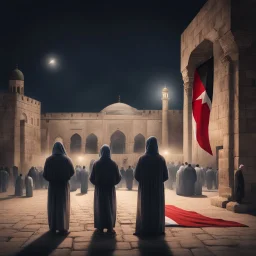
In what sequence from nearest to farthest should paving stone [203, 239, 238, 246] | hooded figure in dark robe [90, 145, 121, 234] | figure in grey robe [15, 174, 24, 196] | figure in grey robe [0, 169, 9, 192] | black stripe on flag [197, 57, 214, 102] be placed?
paving stone [203, 239, 238, 246], hooded figure in dark robe [90, 145, 121, 234], black stripe on flag [197, 57, 214, 102], figure in grey robe [15, 174, 24, 196], figure in grey robe [0, 169, 9, 192]

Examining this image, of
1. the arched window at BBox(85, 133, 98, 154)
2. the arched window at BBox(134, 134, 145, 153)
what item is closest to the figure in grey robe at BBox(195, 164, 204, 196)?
the arched window at BBox(134, 134, 145, 153)

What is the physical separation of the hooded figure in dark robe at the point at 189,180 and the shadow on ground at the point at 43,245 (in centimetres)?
716

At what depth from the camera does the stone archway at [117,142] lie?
117 feet

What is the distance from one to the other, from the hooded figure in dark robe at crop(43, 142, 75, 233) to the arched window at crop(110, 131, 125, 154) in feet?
97.5

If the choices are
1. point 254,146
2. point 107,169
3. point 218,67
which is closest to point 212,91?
point 218,67

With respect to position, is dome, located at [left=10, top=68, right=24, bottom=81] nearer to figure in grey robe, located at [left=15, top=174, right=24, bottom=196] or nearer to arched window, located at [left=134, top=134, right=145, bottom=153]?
arched window, located at [left=134, top=134, right=145, bottom=153]

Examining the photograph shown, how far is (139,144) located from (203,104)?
85.0ft

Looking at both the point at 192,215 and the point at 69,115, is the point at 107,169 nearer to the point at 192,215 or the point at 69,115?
the point at 192,215

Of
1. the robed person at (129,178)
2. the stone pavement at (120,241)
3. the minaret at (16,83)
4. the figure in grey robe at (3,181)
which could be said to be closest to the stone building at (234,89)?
the stone pavement at (120,241)

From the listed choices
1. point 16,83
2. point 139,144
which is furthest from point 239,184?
point 139,144

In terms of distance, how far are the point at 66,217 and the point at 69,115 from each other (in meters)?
28.1

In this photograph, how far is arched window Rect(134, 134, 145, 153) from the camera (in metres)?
34.6

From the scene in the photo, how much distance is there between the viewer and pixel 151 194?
5551 millimetres

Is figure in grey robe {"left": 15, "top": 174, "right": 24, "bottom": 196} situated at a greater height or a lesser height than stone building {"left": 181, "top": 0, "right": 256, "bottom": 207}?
lesser
